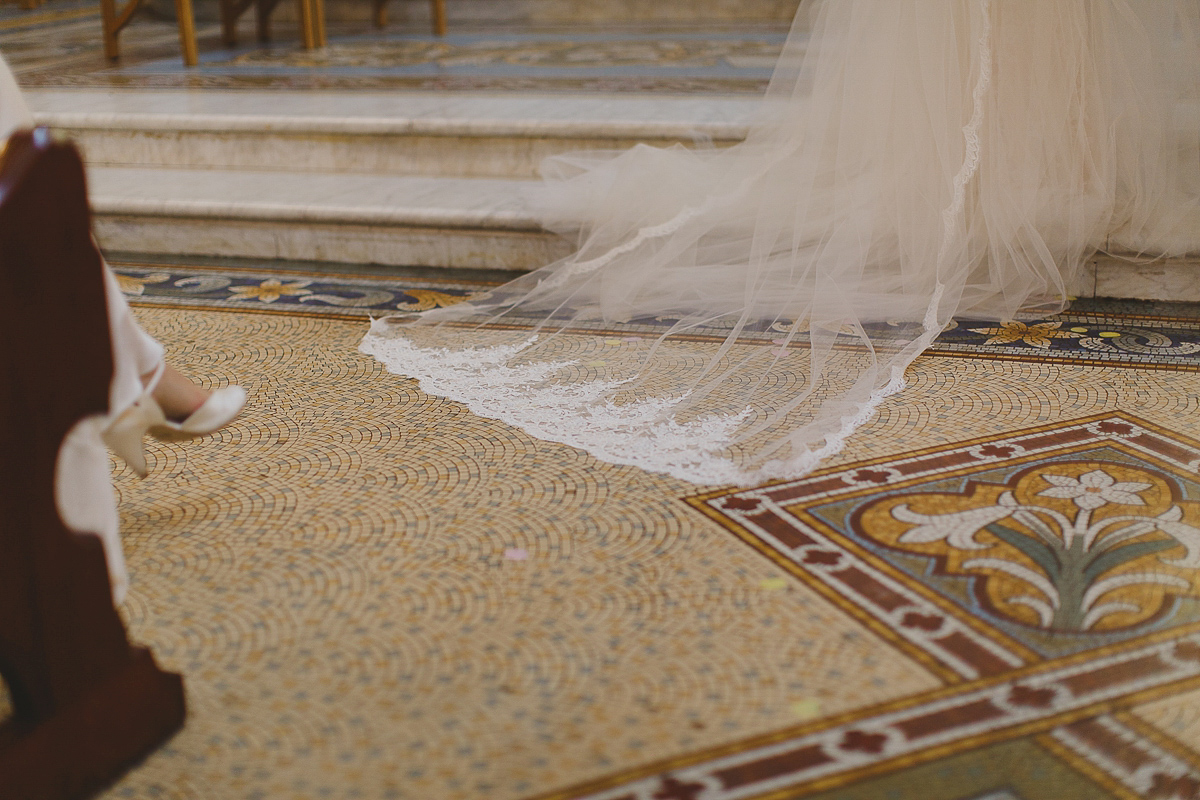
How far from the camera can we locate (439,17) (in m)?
5.11

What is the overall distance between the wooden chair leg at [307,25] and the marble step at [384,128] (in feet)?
4.15

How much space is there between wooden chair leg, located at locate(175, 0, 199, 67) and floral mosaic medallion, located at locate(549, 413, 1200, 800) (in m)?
3.46

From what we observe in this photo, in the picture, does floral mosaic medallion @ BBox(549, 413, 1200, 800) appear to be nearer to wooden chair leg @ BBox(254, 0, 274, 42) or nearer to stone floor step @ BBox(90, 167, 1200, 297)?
stone floor step @ BBox(90, 167, 1200, 297)

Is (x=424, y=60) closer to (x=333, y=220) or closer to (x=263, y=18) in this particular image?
(x=263, y=18)

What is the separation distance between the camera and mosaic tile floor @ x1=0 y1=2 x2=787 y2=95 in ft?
12.4

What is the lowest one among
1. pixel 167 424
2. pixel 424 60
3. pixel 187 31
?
pixel 167 424

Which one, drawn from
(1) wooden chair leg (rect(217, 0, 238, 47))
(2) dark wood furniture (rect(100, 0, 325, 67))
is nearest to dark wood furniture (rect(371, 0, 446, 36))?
(2) dark wood furniture (rect(100, 0, 325, 67))

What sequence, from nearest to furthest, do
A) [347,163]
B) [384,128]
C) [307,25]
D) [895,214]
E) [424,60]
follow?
[895,214], [384,128], [347,163], [424,60], [307,25]

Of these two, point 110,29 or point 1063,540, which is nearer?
point 1063,540

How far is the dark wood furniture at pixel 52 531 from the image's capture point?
946mm

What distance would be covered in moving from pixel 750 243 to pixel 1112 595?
4.06ft

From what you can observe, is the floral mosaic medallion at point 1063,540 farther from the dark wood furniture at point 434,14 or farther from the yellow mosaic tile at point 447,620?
the dark wood furniture at point 434,14

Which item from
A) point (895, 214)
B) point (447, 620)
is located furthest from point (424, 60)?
point (447, 620)

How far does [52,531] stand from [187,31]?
3722mm
